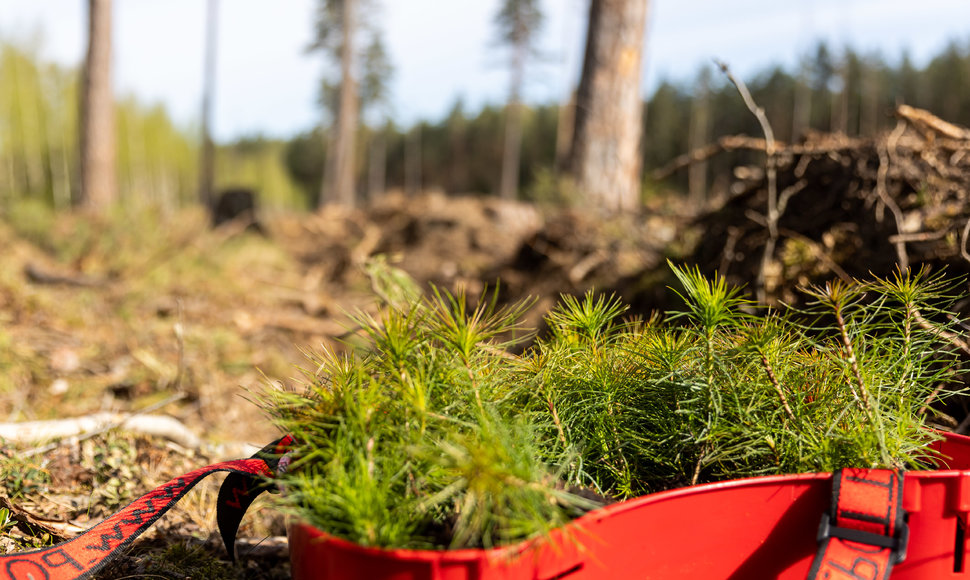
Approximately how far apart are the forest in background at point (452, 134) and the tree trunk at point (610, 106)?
410mm

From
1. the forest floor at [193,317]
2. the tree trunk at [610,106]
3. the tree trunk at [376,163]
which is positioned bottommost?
the forest floor at [193,317]

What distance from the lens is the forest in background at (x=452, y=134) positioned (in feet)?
60.7

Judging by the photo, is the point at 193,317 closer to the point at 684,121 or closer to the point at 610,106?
the point at 610,106

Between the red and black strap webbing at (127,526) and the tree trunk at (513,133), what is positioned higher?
the tree trunk at (513,133)

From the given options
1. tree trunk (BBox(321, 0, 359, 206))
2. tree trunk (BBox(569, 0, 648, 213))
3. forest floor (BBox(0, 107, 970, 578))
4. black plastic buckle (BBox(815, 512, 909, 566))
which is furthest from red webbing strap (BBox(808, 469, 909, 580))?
tree trunk (BBox(321, 0, 359, 206))

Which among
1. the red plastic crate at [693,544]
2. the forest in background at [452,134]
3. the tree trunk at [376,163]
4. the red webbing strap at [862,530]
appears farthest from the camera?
the tree trunk at [376,163]

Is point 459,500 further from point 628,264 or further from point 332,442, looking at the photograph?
point 628,264

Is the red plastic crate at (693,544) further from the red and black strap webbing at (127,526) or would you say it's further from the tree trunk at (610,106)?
the tree trunk at (610,106)

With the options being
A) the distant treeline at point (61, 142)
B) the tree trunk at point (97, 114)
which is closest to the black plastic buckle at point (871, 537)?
the distant treeline at point (61, 142)

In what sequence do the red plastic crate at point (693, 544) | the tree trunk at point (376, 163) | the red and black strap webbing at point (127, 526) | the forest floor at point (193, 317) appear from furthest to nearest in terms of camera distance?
1. the tree trunk at point (376, 163)
2. the forest floor at point (193, 317)
3. the red and black strap webbing at point (127, 526)
4. the red plastic crate at point (693, 544)

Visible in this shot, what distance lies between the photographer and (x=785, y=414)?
1.16 m

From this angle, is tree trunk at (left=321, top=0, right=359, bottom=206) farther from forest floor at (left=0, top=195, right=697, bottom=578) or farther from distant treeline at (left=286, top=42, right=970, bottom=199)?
forest floor at (left=0, top=195, right=697, bottom=578)

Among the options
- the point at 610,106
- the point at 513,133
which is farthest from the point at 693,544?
the point at 513,133

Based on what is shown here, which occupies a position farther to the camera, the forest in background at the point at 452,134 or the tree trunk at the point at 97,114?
the forest in background at the point at 452,134
